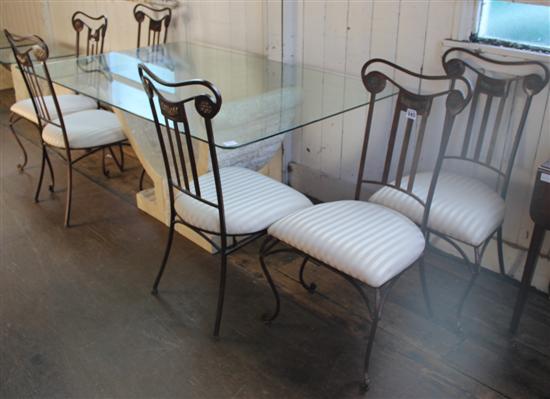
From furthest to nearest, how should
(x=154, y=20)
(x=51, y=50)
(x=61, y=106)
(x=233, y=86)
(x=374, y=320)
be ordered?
(x=51, y=50) → (x=154, y=20) → (x=61, y=106) → (x=233, y=86) → (x=374, y=320)

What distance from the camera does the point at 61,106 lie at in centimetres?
304

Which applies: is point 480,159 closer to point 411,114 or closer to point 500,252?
point 500,252

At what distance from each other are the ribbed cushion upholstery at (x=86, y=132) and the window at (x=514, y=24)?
1699mm

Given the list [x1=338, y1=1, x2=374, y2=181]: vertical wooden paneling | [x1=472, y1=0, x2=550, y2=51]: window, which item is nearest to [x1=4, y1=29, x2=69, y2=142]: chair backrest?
[x1=338, y1=1, x2=374, y2=181]: vertical wooden paneling

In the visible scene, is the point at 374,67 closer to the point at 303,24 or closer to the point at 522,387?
the point at 303,24

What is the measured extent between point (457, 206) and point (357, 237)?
43cm

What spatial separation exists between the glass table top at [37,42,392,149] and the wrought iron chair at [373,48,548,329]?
37cm

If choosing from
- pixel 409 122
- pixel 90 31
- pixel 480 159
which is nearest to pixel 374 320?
pixel 409 122

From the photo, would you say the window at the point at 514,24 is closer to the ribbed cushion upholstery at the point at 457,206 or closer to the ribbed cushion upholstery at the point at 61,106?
the ribbed cushion upholstery at the point at 457,206

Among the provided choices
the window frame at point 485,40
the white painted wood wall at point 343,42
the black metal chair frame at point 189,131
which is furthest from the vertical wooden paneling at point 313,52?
the black metal chair frame at point 189,131

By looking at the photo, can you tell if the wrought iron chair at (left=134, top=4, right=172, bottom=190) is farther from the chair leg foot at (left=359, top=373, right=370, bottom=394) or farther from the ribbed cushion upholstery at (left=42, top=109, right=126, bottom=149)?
the chair leg foot at (left=359, top=373, right=370, bottom=394)

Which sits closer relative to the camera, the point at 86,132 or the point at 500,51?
the point at 500,51

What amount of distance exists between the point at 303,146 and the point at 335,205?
959 mm

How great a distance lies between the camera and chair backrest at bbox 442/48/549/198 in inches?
75.0
